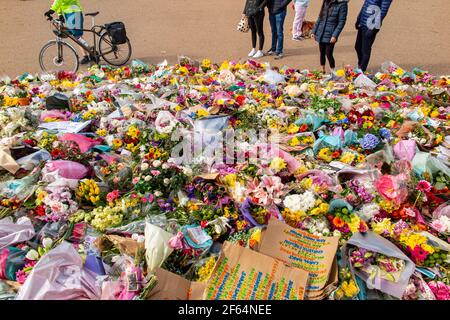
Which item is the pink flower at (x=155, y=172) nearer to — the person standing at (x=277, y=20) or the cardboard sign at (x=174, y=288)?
the cardboard sign at (x=174, y=288)

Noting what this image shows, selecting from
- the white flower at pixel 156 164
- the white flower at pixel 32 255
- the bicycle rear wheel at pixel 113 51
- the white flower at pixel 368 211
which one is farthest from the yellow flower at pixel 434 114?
the bicycle rear wheel at pixel 113 51

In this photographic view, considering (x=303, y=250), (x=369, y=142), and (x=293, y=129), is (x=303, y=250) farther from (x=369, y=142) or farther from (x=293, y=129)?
(x=293, y=129)

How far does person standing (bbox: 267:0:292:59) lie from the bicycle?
2759mm

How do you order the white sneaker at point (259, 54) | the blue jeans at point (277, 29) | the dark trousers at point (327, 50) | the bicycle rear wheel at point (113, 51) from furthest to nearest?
1. the white sneaker at point (259, 54)
2. the bicycle rear wheel at point (113, 51)
3. the blue jeans at point (277, 29)
4. the dark trousers at point (327, 50)

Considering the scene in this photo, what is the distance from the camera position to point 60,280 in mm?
1882

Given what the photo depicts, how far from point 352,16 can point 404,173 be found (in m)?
7.44

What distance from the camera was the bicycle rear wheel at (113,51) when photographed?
6432 mm

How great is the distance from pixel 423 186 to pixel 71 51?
5748 millimetres

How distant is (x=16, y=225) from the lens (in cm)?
231

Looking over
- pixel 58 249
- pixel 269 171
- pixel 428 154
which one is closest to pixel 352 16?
pixel 428 154

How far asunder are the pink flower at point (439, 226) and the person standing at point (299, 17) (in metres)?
5.66

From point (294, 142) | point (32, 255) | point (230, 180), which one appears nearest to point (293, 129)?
point (294, 142)
